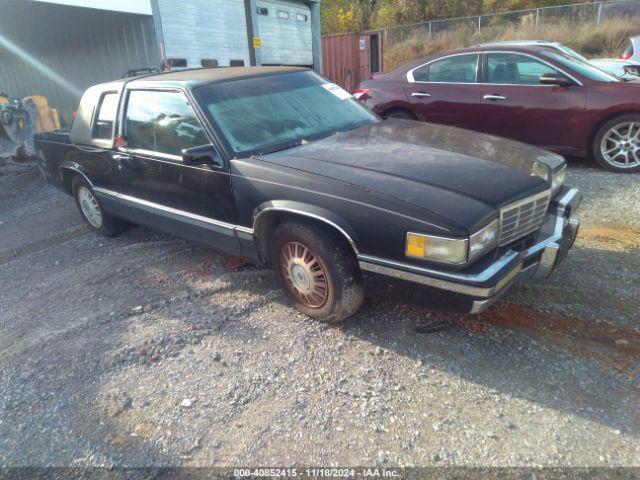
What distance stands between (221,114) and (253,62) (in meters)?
9.06

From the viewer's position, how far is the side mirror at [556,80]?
18.3 ft

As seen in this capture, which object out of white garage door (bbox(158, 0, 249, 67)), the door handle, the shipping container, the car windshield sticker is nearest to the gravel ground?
the car windshield sticker

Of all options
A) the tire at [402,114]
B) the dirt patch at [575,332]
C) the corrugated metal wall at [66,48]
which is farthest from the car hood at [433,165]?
the corrugated metal wall at [66,48]

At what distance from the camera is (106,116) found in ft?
14.0

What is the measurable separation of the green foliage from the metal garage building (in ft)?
50.2

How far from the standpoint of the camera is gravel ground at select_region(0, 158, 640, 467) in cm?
216

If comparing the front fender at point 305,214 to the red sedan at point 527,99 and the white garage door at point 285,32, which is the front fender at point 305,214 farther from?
the white garage door at point 285,32

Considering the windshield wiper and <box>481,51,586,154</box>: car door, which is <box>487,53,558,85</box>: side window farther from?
the windshield wiper

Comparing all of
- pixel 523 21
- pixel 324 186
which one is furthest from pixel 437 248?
pixel 523 21

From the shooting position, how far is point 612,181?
5230mm

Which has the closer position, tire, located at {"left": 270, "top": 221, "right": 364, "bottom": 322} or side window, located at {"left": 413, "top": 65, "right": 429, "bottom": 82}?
tire, located at {"left": 270, "top": 221, "right": 364, "bottom": 322}

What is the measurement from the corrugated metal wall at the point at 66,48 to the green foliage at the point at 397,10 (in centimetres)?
2015

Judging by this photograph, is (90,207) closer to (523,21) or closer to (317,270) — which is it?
(317,270)

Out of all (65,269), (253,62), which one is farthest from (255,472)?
(253,62)
